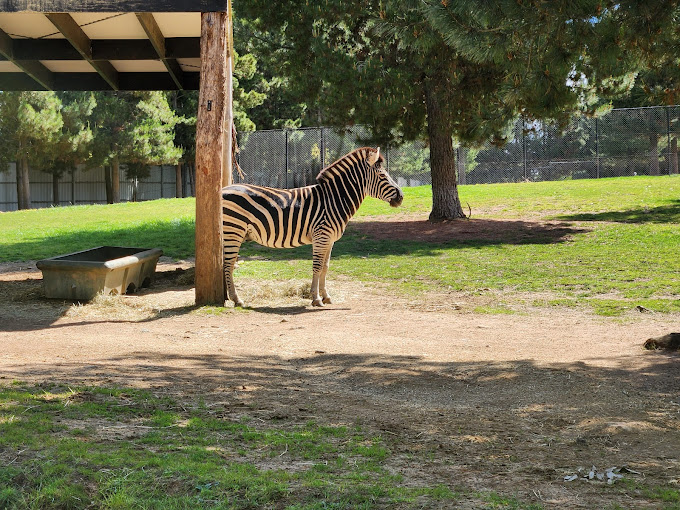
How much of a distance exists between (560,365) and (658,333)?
219 centimetres

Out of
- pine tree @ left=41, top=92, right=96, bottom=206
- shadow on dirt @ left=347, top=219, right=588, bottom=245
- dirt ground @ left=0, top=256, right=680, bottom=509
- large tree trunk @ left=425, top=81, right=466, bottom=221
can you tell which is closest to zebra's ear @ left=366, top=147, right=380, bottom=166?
dirt ground @ left=0, top=256, right=680, bottom=509

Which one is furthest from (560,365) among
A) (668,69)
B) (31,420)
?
(31,420)

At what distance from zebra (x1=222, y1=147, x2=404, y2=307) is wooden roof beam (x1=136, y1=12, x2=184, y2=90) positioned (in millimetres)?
2401

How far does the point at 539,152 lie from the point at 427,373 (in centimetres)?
2789

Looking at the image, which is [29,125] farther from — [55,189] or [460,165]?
[460,165]

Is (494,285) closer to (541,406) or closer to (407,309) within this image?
(407,309)

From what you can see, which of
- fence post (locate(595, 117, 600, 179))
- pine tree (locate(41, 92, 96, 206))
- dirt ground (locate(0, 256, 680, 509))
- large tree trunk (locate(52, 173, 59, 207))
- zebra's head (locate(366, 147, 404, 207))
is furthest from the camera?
large tree trunk (locate(52, 173, 59, 207))

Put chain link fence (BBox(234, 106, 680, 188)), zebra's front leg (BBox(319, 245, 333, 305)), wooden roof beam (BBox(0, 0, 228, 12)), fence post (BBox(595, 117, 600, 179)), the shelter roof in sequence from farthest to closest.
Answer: chain link fence (BBox(234, 106, 680, 188))
fence post (BBox(595, 117, 600, 179))
zebra's front leg (BBox(319, 245, 333, 305))
the shelter roof
wooden roof beam (BBox(0, 0, 228, 12))

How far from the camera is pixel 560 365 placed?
269 inches

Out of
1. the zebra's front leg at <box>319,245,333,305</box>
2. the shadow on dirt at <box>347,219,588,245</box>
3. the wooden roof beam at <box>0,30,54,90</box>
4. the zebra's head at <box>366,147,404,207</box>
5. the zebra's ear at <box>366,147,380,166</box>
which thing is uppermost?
the wooden roof beam at <box>0,30,54,90</box>

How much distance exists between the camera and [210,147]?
9.66 metres

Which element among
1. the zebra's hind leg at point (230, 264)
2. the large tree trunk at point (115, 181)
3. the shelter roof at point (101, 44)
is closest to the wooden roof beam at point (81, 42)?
the shelter roof at point (101, 44)

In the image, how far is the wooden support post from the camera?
380 inches

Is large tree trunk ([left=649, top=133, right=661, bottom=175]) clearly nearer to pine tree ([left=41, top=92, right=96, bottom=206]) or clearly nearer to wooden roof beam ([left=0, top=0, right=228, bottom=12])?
pine tree ([left=41, top=92, right=96, bottom=206])
